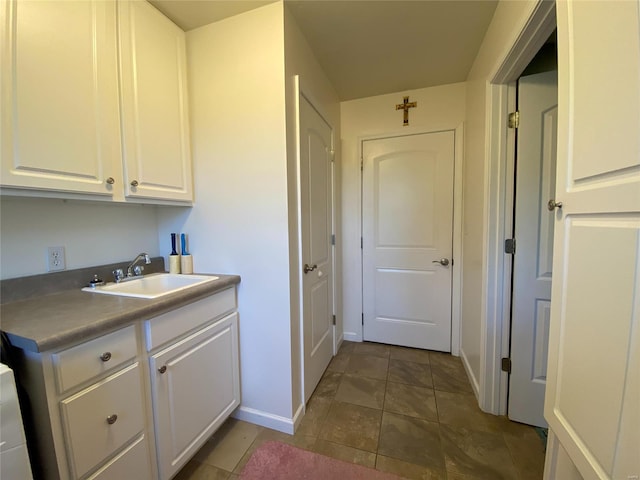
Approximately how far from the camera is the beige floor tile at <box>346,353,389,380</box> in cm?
202

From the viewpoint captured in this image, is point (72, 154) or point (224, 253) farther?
point (224, 253)

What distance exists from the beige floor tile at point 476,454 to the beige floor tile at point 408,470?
77 mm

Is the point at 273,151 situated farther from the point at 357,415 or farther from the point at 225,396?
the point at 357,415

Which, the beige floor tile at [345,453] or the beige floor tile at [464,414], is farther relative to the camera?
the beige floor tile at [464,414]

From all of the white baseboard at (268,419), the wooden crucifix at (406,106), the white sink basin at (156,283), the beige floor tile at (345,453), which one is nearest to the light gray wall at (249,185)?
the white baseboard at (268,419)

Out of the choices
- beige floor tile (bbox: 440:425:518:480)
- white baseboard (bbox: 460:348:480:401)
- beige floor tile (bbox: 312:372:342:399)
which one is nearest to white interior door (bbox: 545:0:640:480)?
beige floor tile (bbox: 440:425:518:480)

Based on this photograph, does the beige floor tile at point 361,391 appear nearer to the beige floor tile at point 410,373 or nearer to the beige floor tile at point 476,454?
the beige floor tile at point 410,373

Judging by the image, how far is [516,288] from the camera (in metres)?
1.45

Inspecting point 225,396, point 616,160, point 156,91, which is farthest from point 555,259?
point 156,91

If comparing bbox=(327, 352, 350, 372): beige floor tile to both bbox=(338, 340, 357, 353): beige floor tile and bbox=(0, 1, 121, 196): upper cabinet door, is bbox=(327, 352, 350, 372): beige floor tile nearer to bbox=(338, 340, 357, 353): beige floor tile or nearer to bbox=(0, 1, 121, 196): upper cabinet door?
bbox=(338, 340, 357, 353): beige floor tile

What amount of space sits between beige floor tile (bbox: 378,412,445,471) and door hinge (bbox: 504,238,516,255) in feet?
3.62

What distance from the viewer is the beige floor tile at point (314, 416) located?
1.47m

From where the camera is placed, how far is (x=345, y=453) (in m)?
1.33

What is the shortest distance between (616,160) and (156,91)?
1794 millimetres
